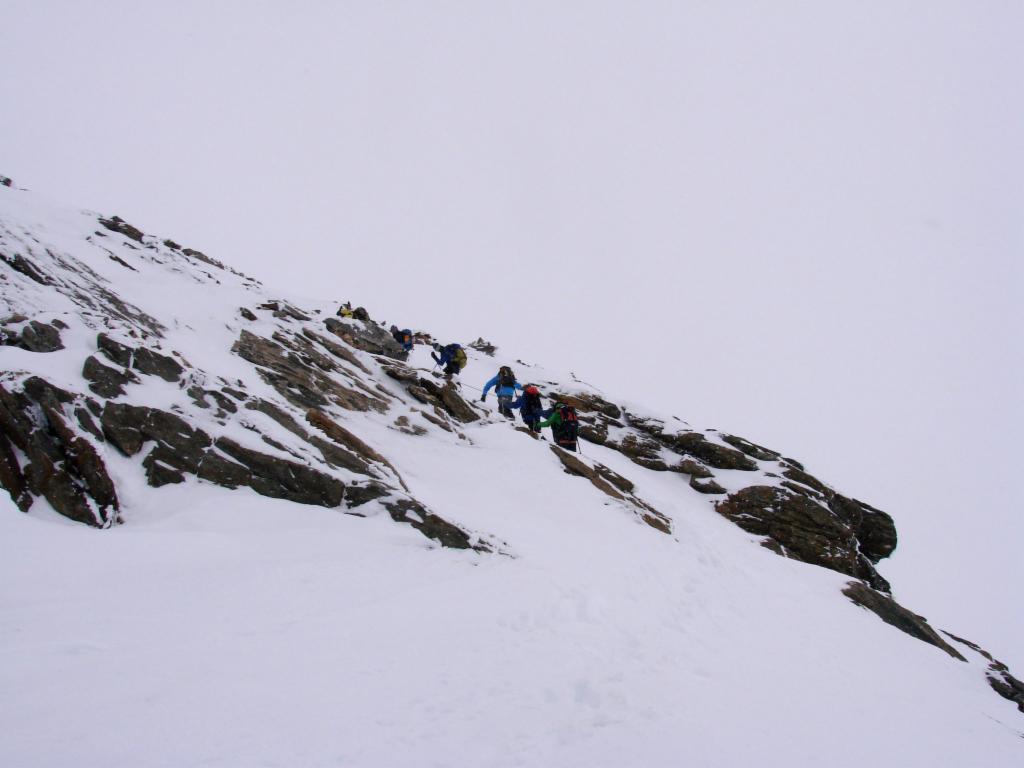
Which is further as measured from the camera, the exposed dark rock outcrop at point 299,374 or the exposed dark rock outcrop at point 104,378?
the exposed dark rock outcrop at point 299,374

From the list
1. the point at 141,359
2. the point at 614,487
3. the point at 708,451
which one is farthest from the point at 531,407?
the point at 141,359

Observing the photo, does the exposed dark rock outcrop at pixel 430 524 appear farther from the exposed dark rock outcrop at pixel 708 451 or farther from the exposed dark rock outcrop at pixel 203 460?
the exposed dark rock outcrop at pixel 708 451

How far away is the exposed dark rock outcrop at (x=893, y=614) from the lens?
Result: 16.0 metres

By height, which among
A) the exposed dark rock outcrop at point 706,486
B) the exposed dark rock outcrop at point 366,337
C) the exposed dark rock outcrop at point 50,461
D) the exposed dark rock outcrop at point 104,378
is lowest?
the exposed dark rock outcrop at point 50,461

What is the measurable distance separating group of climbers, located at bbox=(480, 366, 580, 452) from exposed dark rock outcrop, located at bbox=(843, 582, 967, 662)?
33.5 ft

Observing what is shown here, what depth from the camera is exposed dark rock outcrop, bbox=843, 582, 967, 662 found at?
1600cm

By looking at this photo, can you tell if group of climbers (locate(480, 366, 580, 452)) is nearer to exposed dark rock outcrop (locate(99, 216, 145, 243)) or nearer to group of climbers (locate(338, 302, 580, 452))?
group of climbers (locate(338, 302, 580, 452))

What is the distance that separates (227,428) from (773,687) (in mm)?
10177

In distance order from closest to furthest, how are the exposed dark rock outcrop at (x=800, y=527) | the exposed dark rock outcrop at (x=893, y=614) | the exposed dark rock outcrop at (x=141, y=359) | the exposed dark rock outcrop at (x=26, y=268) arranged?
the exposed dark rock outcrop at (x=141, y=359) < the exposed dark rock outcrop at (x=26, y=268) < the exposed dark rock outcrop at (x=893, y=614) < the exposed dark rock outcrop at (x=800, y=527)

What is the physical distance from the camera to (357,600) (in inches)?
261

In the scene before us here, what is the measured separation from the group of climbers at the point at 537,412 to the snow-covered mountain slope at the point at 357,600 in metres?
1.68

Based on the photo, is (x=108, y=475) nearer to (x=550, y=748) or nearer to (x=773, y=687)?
(x=550, y=748)

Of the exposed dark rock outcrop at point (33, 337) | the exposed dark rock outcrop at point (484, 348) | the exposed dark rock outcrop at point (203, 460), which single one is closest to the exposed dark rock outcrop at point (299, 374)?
the exposed dark rock outcrop at point (203, 460)

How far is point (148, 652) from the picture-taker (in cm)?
469
